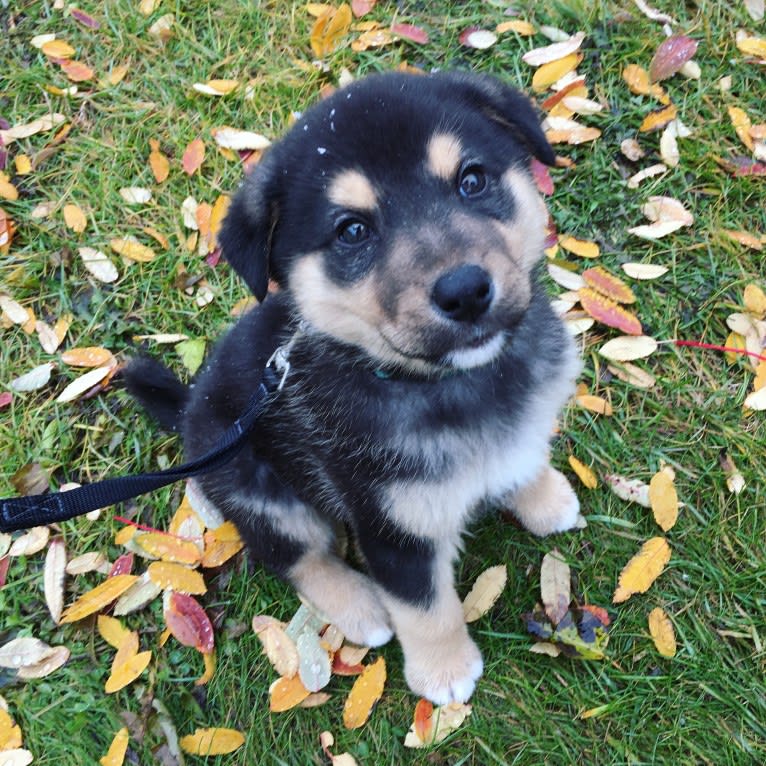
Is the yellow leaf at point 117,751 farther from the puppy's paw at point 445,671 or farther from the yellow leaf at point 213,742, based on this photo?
the puppy's paw at point 445,671

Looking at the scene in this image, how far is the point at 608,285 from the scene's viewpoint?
3.97m

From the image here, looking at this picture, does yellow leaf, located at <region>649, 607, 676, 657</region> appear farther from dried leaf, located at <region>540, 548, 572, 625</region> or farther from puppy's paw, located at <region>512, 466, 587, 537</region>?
puppy's paw, located at <region>512, 466, 587, 537</region>

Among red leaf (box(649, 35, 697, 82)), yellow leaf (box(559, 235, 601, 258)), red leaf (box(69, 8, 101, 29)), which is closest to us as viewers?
yellow leaf (box(559, 235, 601, 258))

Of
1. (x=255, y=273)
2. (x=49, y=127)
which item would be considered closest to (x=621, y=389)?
(x=255, y=273)

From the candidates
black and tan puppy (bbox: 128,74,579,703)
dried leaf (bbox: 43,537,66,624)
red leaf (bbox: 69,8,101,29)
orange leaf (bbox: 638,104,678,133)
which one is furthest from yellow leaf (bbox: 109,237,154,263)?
orange leaf (bbox: 638,104,678,133)

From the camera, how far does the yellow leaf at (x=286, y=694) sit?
3.28 metres

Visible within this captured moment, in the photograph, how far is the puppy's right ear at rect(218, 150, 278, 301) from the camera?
246 cm

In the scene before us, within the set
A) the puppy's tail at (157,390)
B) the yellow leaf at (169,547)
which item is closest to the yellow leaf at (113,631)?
the yellow leaf at (169,547)

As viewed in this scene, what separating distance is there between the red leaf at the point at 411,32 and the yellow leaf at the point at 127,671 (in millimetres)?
3987

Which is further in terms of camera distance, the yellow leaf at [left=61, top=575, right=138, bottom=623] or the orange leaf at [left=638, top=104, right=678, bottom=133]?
the orange leaf at [left=638, top=104, right=678, bottom=133]

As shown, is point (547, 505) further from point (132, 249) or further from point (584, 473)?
point (132, 249)

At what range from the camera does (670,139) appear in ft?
14.1

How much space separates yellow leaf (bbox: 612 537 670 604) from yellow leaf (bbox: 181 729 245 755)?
1.80 metres

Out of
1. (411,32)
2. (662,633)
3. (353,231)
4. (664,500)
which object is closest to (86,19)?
(411,32)
